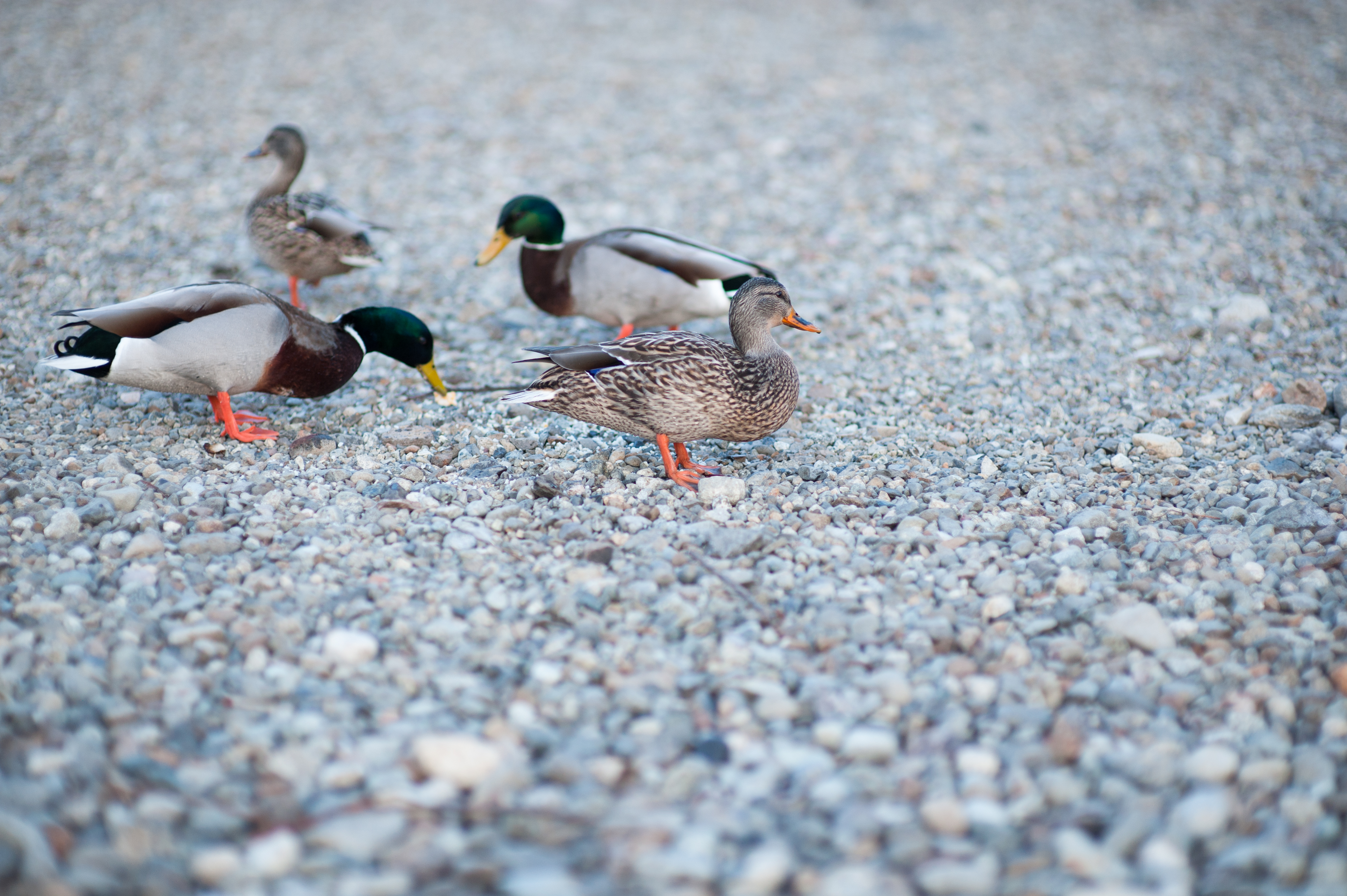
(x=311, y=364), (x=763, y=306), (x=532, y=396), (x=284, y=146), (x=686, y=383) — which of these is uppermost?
(x=284, y=146)

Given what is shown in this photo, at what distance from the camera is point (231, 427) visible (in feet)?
15.2

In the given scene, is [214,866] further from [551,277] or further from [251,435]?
[551,277]

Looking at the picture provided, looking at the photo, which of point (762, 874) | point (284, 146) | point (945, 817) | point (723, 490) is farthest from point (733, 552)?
point (284, 146)

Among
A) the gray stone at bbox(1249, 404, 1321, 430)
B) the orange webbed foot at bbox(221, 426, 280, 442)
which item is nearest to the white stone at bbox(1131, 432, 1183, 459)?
the gray stone at bbox(1249, 404, 1321, 430)

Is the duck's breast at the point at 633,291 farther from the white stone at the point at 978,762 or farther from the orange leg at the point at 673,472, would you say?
the white stone at the point at 978,762

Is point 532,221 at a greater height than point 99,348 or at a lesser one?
greater

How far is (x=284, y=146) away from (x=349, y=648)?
188 inches

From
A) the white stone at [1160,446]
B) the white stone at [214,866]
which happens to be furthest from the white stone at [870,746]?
the white stone at [1160,446]

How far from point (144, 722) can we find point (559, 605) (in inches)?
50.6

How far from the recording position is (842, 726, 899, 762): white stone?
2732mm

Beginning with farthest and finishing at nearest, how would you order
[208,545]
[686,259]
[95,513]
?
[686,259], [95,513], [208,545]

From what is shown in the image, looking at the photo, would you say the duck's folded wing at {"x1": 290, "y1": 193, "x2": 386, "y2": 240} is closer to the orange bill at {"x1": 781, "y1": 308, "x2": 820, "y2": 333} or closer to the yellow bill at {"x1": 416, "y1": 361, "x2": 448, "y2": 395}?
the yellow bill at {"x1": 416, "y1": 361, "x2": 448, "y2": 395}

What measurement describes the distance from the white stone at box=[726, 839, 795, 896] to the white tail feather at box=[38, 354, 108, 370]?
3654mm

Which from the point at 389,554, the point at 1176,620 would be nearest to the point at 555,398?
the point at 389,554
